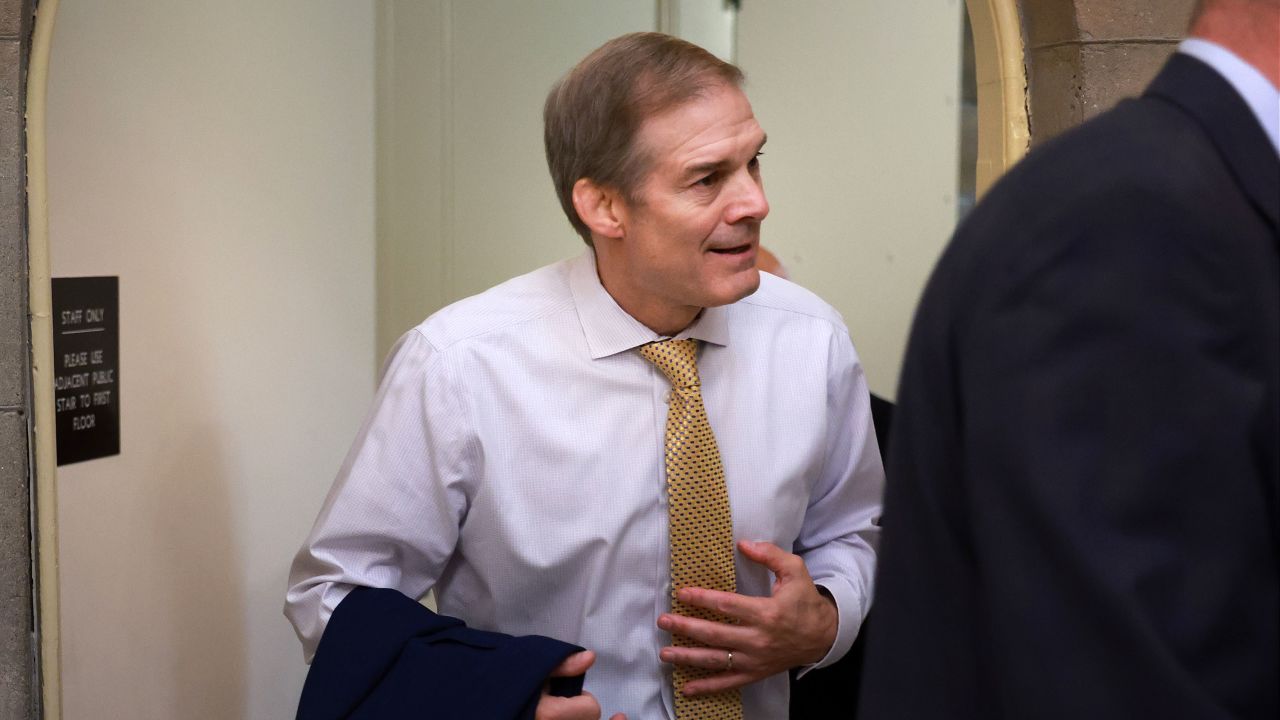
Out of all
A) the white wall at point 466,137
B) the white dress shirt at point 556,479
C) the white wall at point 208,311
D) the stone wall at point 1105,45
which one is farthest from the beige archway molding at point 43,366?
the white wall at point 466,137

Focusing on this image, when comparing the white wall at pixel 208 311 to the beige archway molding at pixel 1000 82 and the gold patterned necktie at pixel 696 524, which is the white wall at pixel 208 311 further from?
the beige archway molding at pixel 1000 82

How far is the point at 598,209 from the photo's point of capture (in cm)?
174

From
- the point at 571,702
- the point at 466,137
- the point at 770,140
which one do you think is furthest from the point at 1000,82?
the point at 466,137

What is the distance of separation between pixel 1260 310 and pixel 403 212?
3384 mm

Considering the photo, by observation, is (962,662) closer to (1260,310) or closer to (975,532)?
(975,532)

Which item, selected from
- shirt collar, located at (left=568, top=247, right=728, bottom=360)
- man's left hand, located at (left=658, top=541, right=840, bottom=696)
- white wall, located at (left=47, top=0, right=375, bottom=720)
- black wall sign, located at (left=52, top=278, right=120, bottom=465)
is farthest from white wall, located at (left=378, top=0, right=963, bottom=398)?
man's left hand, located at (left=658, top=541, right=840, bottom=696)

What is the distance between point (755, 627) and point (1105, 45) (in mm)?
1143

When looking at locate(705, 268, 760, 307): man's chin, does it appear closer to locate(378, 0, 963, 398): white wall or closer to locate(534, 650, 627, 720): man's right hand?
locate(534, 650, 627, 720): man's right hand

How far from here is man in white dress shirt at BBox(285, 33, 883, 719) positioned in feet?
5.46

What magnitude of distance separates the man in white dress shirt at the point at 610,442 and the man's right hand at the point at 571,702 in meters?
0.03

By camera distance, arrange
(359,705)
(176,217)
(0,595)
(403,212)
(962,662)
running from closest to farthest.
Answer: (962,662)
(359,705)
(0,595)
(176,217)
(403,212)

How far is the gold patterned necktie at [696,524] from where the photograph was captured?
1.71 meters

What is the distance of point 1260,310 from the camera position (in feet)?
2.49

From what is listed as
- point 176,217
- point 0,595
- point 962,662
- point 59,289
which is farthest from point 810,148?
point 962,662
